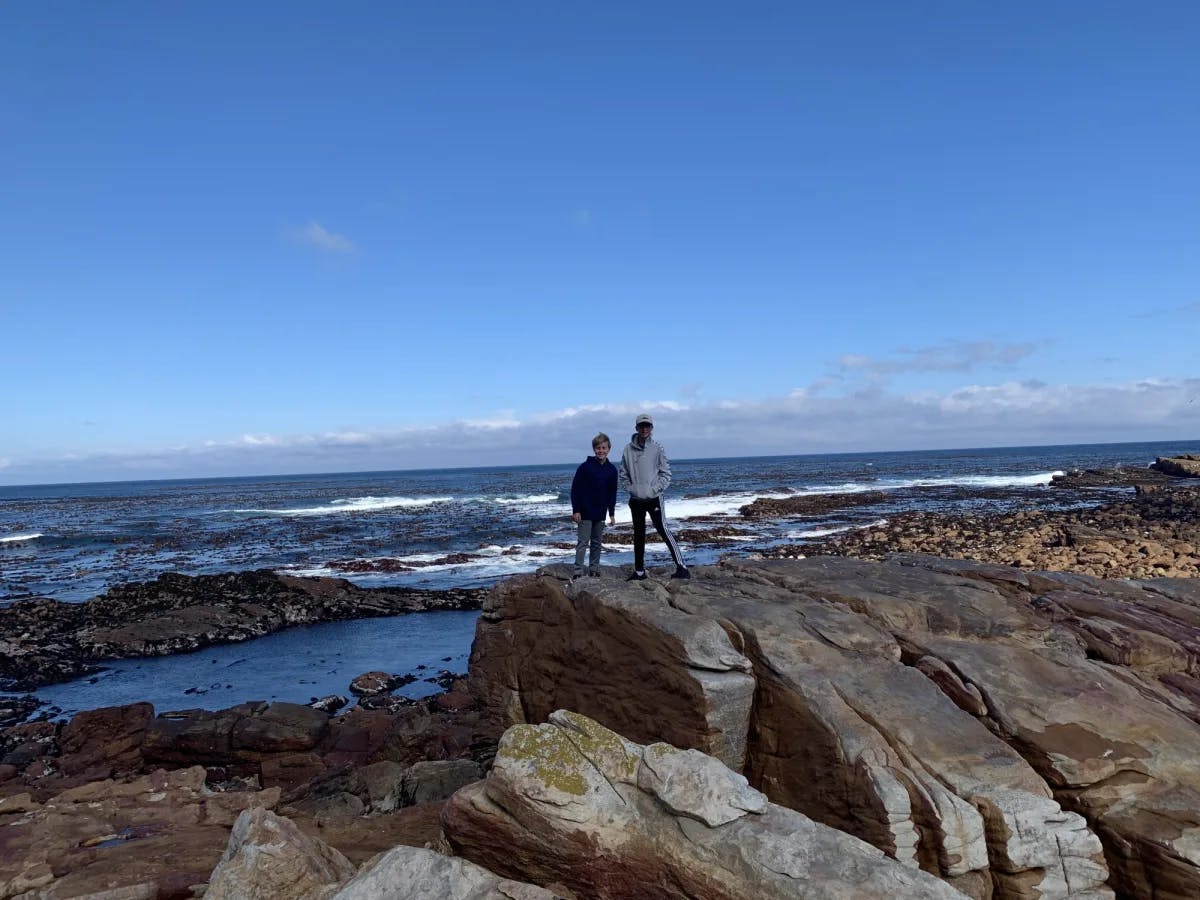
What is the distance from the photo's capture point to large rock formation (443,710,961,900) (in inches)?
193

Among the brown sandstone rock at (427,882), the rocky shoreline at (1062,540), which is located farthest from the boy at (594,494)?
the rocky shoreline at (1062,540)

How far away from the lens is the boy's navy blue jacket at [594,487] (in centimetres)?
1105

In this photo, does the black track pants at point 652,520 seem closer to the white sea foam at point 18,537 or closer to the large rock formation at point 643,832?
the large rock formation at point 643,832

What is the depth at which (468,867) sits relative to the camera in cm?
512

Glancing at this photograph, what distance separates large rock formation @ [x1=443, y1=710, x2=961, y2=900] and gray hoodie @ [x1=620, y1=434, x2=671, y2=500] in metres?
4.79

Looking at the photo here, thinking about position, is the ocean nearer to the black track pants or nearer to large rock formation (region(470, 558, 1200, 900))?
the black track pants

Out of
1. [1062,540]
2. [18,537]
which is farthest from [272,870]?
[18,537]

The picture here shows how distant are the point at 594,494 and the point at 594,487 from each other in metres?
0.11

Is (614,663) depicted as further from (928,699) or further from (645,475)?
(928,699)

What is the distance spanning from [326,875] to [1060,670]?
748 centimetres

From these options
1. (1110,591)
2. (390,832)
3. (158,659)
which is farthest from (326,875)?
(158,659)

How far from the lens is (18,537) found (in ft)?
170

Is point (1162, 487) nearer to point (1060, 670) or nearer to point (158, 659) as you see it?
point (1060, 670)

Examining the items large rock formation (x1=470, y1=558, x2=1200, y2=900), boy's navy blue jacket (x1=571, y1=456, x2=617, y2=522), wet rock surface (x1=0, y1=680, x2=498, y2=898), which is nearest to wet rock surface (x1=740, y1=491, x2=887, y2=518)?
wet rock surface (x1=0, y1=680, x2=498, y2=898)
